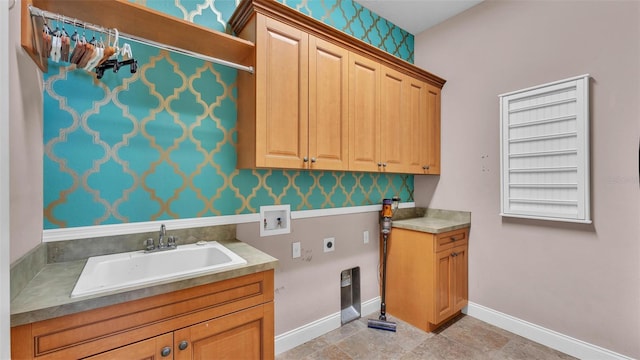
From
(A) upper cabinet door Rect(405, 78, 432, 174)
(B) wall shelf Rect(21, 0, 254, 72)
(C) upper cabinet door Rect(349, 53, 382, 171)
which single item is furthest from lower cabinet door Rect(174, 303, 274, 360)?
(A) upper cabinet door Rect(405, 78, 432, 174)

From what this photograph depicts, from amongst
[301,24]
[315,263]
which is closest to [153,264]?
[315,263]

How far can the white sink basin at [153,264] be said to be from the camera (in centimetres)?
118

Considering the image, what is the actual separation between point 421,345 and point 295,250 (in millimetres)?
1245

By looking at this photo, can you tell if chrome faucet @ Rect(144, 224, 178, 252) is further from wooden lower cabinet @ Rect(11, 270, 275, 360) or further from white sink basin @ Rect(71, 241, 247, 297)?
wooden lower cabinet @ Rect(11, 270, 275, 360)

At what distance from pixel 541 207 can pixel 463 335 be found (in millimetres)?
1235

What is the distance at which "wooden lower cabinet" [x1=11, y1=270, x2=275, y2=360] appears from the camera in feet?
3.09

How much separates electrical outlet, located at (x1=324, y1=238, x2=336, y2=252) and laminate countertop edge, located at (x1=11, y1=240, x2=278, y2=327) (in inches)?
39.0

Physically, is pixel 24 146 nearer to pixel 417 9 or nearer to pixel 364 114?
pixel 364 114

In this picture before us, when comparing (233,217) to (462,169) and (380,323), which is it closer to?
(380,323)

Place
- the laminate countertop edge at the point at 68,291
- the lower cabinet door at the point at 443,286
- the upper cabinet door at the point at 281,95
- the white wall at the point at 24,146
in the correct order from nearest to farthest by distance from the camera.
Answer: the laminate countertop edge at the point at 68,291, the white wall at the point at 24,146, the upper cabinet door at the point at 281,95, the lower cabinet door at the point at 443,286

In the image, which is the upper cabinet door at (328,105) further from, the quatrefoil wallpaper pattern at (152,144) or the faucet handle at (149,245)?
the faucet handle at (149,245)

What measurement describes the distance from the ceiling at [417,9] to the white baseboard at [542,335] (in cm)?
287

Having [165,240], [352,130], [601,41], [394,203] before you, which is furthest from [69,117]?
[601,41]

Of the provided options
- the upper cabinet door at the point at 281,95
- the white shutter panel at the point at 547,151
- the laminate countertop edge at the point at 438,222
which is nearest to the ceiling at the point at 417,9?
the white shutter panel at the point at 547,151
